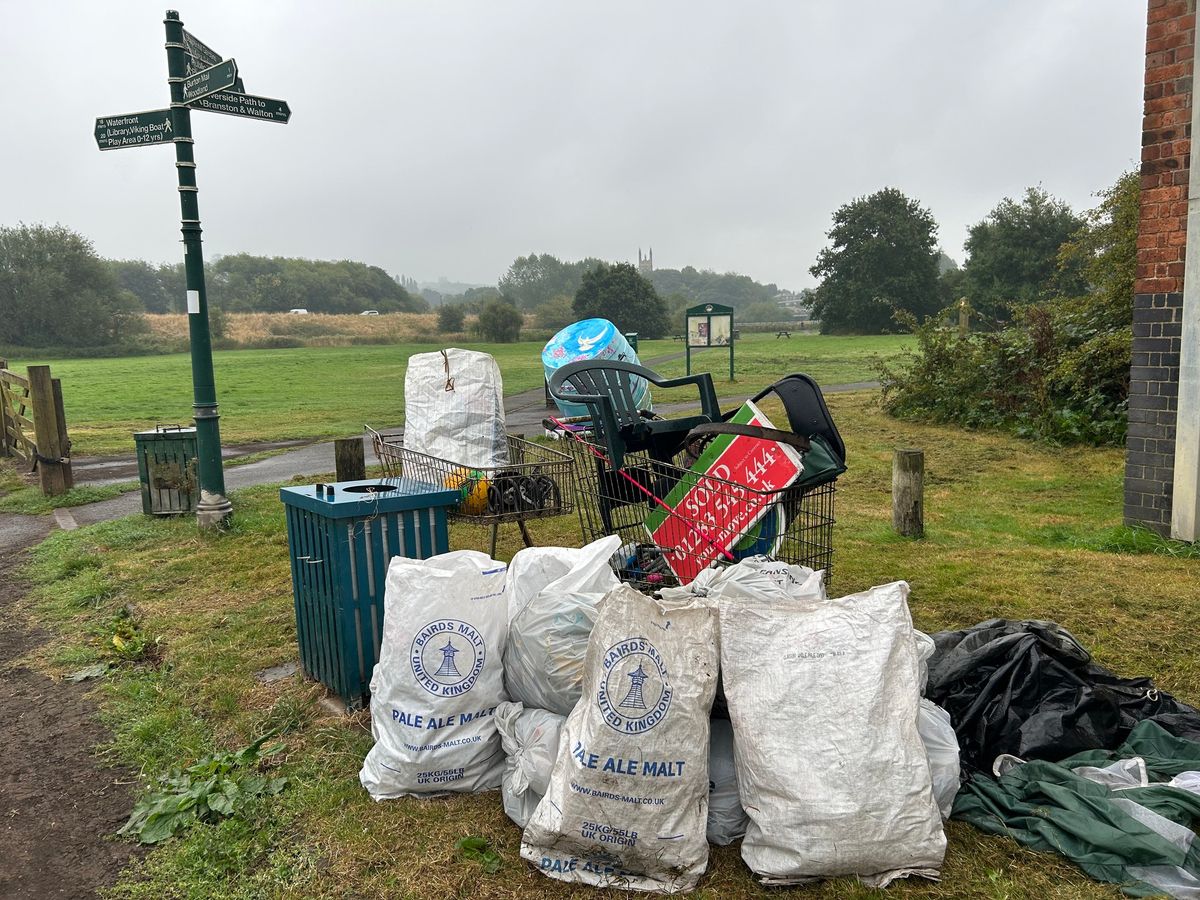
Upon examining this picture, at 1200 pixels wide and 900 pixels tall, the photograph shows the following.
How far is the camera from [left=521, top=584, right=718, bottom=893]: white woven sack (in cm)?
285

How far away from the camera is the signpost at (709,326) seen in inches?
985

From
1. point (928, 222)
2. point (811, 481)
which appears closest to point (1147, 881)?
point (811, 481)

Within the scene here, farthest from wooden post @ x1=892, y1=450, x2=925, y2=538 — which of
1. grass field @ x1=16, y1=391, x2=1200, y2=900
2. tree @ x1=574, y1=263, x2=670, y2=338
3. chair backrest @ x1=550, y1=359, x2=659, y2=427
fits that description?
tree @ x1=574, y1=263, x2=670, y2=338

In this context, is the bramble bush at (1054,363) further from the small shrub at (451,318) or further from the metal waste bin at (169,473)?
the small shrub at (451,318)

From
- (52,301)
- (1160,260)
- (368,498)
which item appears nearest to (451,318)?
(52,301)

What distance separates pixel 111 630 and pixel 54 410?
6.04 meters

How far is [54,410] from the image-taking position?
34.1 ft

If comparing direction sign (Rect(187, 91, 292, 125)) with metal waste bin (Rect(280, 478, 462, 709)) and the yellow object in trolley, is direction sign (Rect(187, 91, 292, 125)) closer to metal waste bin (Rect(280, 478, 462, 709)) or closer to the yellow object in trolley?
the yellow object in trolley

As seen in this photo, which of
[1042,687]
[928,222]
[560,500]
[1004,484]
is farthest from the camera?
[928,222]

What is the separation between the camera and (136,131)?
7680 millimetres

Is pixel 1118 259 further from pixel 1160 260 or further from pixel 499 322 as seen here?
pixel 499 322

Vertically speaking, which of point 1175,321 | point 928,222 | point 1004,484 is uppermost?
point 928,222

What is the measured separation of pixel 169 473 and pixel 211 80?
397 centimetres

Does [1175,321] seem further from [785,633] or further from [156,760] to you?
[156,760]
